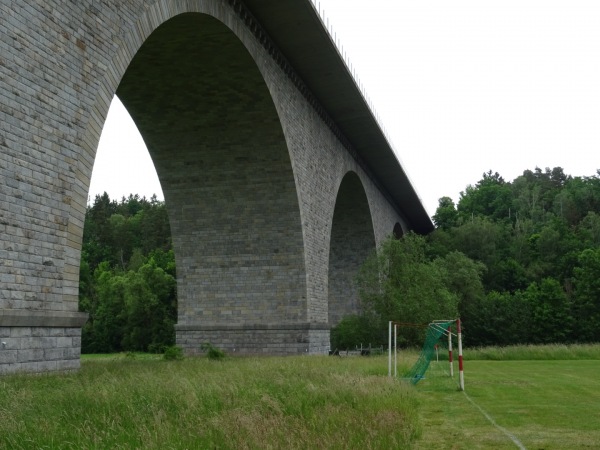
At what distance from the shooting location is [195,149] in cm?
2223

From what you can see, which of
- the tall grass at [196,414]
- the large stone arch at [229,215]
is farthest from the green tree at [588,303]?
the tall grass at [196,414]

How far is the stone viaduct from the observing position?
31.9 feet

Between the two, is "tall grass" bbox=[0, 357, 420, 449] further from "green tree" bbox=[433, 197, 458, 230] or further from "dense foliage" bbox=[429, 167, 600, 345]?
"green tree" bbox=[433, 197, 458, 230]

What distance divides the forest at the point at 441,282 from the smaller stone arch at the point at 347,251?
1.41 meters

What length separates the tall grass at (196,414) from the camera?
5863 millimetres

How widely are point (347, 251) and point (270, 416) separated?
32.8 m

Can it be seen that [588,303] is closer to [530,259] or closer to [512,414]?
[530,259]

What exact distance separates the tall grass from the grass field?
0.05 ft

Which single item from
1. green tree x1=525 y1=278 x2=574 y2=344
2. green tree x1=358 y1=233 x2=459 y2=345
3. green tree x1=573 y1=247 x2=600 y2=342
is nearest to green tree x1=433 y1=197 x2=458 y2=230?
green tree x1=573 y1=247 x2=600 y2=342

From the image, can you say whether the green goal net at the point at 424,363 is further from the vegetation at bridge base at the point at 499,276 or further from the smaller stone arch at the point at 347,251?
the smaller stone arch at the point at 347,251

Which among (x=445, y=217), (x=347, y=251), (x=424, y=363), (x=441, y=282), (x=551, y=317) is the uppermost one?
(x=445, y=217)

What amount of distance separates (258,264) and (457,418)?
14.5 m

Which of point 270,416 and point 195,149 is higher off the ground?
point 195,149

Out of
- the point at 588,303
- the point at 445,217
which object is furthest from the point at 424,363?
the point at 445,217
